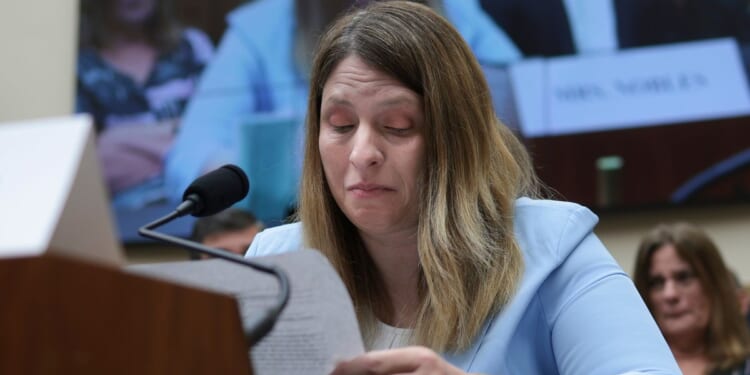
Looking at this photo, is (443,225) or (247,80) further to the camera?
(247,80)

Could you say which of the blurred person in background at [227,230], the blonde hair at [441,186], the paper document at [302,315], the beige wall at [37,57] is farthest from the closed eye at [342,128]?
the beige wall at [37,57]

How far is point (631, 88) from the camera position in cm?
435

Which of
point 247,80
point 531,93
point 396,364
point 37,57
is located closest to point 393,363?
point 396,364

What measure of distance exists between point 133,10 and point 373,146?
3.77 metres

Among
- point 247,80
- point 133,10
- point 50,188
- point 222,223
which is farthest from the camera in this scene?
point 133,10

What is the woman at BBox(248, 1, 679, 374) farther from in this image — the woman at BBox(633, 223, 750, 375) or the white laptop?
the woman at BBox(633, 223, 750, 375)

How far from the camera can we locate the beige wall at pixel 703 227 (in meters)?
4.27

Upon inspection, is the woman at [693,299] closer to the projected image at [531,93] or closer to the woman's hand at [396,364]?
the projected image at [531,93]

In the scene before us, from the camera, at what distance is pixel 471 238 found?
1537mm

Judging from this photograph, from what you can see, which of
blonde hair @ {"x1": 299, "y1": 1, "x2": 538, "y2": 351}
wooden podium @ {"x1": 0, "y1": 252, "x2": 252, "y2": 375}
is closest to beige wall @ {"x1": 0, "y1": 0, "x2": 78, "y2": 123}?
blonde hair @ {"x1": 299, "y1": 1, "x2": 538, "y2": 351}

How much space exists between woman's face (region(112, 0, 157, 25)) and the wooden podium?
4.22 metres

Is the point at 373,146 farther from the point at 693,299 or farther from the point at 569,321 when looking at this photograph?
the point at 693,299

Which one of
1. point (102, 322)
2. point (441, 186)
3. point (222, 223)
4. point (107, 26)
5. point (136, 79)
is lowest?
point (136, 79)

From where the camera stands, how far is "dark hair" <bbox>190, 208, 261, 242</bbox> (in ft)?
11.1
